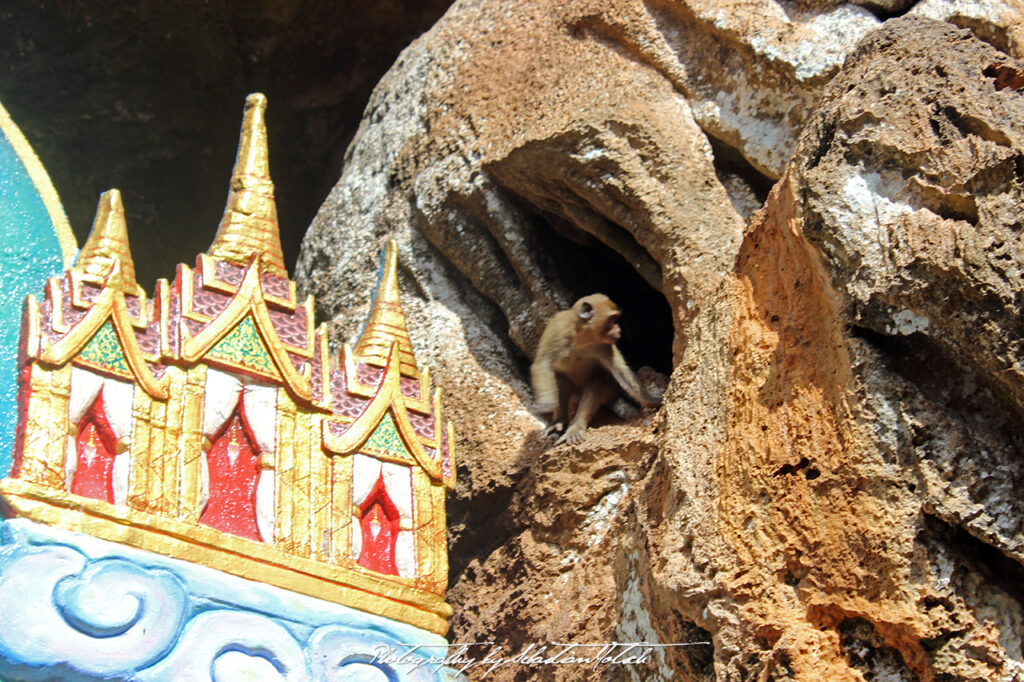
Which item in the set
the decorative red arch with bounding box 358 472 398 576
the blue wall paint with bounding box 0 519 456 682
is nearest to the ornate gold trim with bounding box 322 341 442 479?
the decorative red arch with bounding box 358 472 398 576

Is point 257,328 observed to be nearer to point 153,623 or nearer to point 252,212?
point 252,212

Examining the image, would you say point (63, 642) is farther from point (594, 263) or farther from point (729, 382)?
point (594, 263)

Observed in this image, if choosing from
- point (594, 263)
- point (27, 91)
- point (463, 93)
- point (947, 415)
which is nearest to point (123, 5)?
point (27, 91)

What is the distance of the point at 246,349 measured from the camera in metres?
4.28

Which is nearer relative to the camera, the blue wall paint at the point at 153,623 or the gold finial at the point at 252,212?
the blue wall paint at the point at 153,623

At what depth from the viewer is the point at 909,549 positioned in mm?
3355

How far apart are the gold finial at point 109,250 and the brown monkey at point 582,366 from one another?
63.8 inches

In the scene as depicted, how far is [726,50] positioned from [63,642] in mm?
3281

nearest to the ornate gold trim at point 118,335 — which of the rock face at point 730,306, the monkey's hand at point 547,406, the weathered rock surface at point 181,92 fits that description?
the rock face at point 730,306

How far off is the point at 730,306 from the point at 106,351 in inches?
72.3

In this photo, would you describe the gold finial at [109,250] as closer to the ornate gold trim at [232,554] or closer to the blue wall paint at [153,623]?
the ornate gold trim at [232,554]

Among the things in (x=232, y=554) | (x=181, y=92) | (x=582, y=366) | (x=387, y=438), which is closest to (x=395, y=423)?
(x=387, y=438)

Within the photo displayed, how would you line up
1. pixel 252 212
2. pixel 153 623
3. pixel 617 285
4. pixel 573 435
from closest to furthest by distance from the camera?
pixel 153 623 → pixel 252 212 → pixel 573 435 → pixel 617 285

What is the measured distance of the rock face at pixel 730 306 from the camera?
11.1 feet
